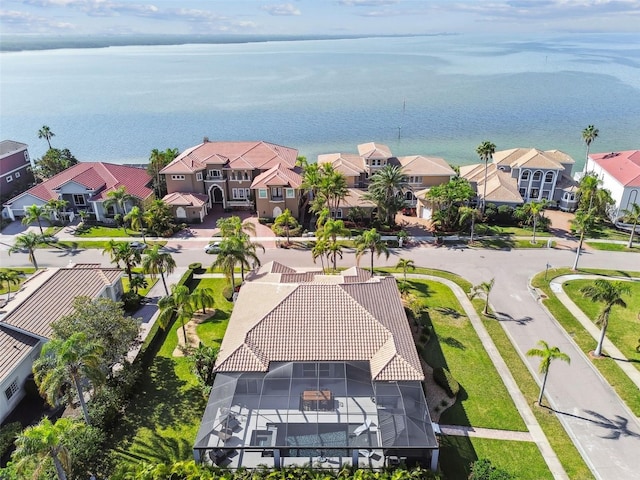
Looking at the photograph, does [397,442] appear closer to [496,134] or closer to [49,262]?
[49,262]

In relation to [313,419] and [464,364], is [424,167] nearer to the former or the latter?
[464,364]

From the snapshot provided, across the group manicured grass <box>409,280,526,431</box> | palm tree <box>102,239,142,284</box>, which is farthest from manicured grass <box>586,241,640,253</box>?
palm tree <box>102,239,142,284</box>

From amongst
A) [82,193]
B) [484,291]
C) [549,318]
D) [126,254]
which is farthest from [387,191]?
[82,193]

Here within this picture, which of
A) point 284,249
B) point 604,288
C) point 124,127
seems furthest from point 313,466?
point 124,127

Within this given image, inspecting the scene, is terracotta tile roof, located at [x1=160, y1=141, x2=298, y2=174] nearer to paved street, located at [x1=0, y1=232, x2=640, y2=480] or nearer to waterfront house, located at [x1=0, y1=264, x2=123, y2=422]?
paved street, located at [x1=0, y1=232, x2=640, y2=480]

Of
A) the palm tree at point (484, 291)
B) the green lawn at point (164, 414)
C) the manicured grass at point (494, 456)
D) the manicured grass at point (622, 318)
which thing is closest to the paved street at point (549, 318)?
the palm tree at point (484, 291)

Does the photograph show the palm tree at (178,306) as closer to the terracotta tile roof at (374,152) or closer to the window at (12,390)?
the window at (12,390)
